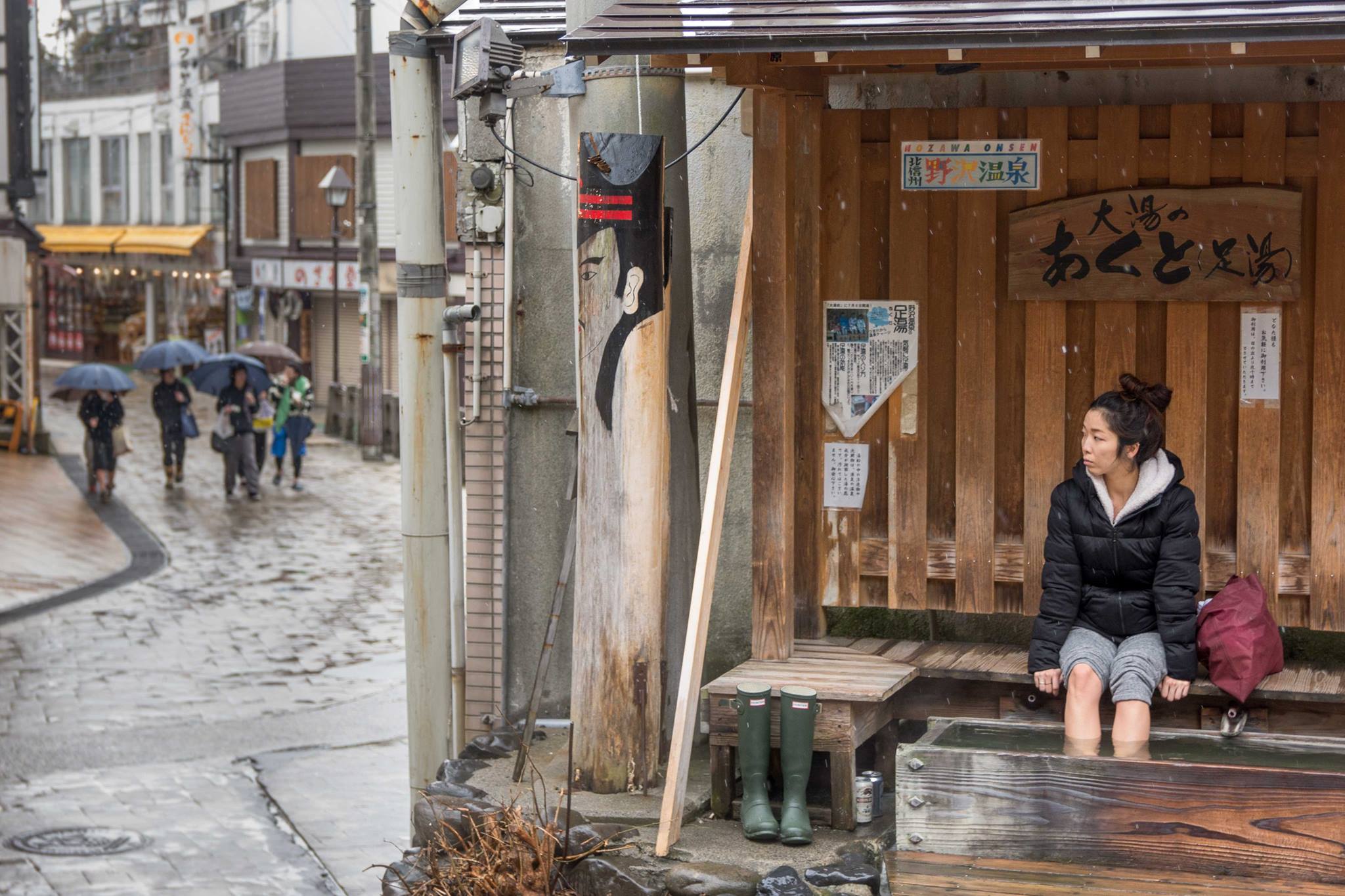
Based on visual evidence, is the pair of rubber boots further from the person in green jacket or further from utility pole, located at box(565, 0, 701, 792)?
the person in green jacket

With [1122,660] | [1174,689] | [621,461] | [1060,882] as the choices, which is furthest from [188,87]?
[1060,882]

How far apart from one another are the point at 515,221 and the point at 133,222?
42957 millimetres

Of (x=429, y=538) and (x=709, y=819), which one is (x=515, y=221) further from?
(x=709, y=819)

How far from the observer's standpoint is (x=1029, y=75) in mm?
7238

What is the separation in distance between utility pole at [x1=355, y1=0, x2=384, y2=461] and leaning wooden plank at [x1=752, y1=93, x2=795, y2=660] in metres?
21.2

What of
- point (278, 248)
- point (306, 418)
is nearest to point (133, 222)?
point (278, 248)

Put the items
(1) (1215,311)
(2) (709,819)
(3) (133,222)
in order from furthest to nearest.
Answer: (3) (133,222), (1) (1215,311), (2) (709,819)

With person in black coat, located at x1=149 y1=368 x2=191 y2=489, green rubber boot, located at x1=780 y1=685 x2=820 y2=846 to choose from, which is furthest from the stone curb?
green rubber boot, located at x1=780 y1=685 x2=820 y2=846

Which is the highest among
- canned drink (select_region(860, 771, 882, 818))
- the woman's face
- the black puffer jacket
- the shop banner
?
the shop banner

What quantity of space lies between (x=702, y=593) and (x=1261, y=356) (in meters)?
2.60

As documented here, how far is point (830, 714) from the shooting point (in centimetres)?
650

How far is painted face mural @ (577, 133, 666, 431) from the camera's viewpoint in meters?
6.59

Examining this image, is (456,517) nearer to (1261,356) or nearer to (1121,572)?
(1121,572)

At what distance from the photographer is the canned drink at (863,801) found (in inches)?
255
